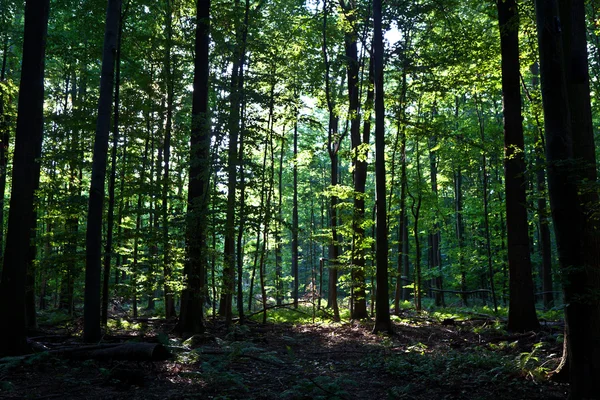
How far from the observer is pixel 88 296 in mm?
8219

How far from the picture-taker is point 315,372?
731 centimetres

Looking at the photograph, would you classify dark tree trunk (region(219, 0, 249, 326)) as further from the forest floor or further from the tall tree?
the tall tree

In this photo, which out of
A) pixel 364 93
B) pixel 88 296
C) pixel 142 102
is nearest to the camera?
pixel 88 296

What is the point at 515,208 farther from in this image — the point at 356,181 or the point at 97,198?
the point at 97,198

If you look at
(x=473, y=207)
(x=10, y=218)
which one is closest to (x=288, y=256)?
(x=473, y=207)

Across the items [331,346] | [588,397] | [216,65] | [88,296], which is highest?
[216,65]

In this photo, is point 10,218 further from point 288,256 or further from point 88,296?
point 288,256

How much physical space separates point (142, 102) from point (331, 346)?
8.58m

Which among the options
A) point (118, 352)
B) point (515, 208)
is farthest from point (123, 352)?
point (515, 208)

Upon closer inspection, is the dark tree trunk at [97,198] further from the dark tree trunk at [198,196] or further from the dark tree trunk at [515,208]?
the dark tree trunk at [515,208]

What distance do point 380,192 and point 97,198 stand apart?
6.91m

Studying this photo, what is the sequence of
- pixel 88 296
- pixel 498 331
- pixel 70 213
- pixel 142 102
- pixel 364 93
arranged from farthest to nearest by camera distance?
pixel 364 93 → pixel 142 102 → pixel 70 213 → pixel 498 331 → pixel 88 296

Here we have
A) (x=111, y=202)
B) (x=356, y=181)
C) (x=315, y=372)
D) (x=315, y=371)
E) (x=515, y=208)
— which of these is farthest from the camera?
(x=356, y=181)

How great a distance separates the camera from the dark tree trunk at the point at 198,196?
9.52m
